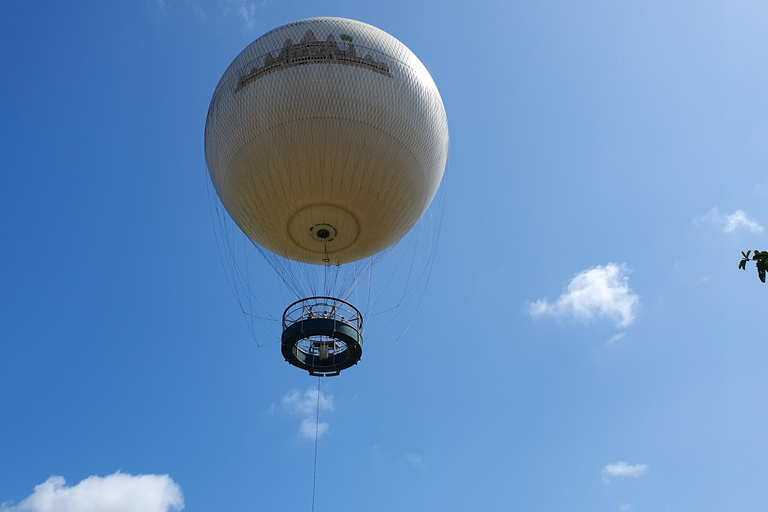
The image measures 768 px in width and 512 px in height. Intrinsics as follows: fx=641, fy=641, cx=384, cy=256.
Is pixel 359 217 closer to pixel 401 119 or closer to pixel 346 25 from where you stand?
pixel 401 119

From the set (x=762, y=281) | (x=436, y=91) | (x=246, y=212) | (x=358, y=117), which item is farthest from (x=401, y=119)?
(x=762, y=281)

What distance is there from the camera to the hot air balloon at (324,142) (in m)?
18.9

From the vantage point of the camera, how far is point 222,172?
20.8 meters

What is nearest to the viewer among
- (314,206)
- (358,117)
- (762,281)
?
(762,281)

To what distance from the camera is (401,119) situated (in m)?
19.6

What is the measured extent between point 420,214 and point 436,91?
4308mm

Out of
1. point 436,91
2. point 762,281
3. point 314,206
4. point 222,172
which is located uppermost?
point 436,91

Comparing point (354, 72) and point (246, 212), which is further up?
point (354, 72)

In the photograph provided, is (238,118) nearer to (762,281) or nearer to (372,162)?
(372,162)

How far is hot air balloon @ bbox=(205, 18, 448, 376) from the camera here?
62.1 feet

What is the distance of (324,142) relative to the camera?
18938 millimetres

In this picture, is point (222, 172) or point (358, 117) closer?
point (358, 117)

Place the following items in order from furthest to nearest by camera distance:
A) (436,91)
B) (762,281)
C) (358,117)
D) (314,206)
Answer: (436,91), (314,206), (358,117), (762,281)

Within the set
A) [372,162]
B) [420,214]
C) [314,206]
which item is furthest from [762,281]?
[420,214]
